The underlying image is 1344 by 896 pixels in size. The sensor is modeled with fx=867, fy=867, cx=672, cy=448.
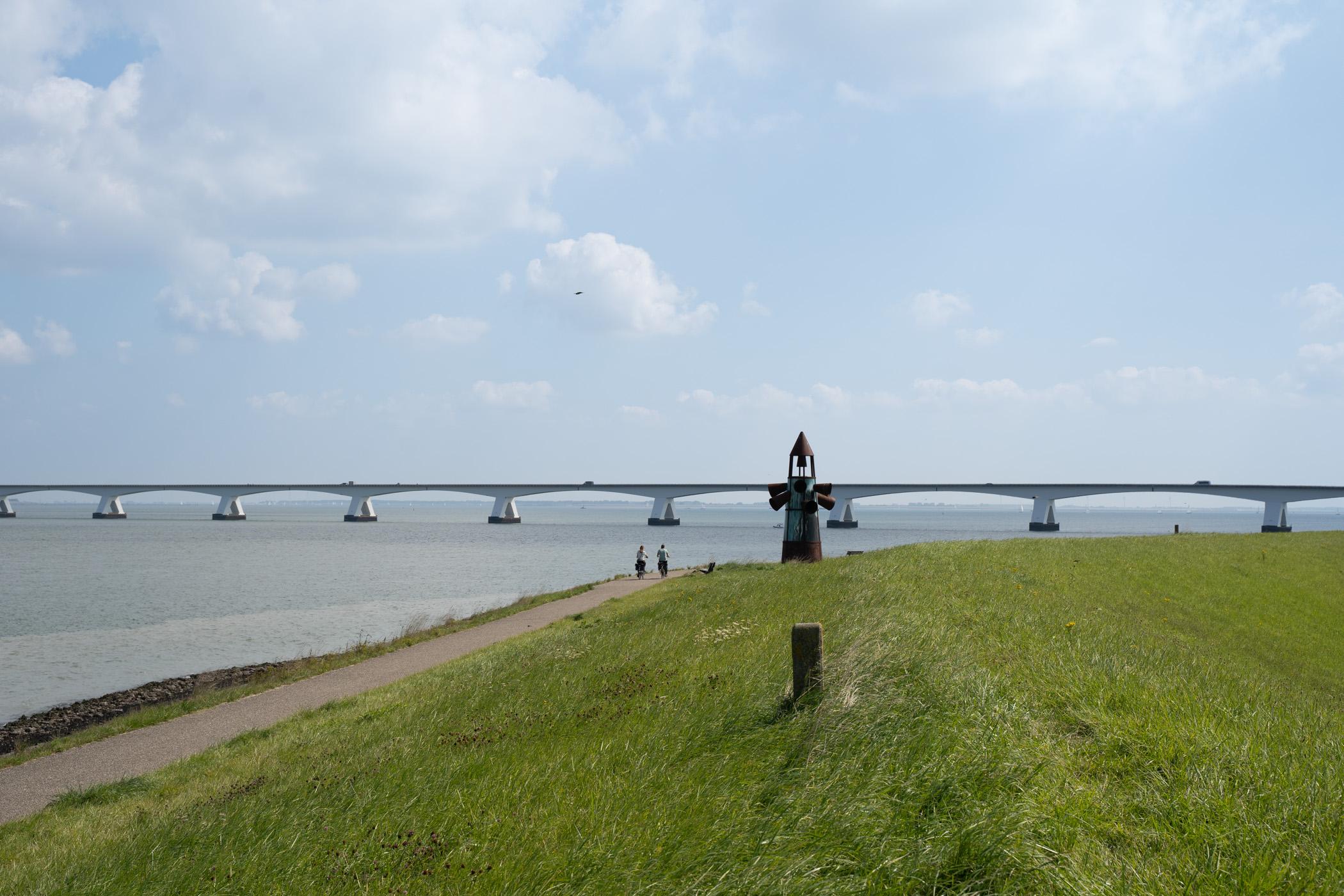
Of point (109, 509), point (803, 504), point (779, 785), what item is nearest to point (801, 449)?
point (803, 504)

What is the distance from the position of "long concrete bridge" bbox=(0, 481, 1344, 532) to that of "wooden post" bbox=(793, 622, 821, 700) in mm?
82459

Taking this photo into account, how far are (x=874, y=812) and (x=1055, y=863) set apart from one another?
1.05m

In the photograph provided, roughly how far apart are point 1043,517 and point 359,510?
130932 millimetres

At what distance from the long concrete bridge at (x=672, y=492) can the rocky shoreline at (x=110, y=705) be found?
2826 inches

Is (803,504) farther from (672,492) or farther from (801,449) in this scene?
(672,492)

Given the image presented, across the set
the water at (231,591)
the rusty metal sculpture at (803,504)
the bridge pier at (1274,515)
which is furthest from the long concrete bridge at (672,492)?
the rusty metal sculpture at (803,504)

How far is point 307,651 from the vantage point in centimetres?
2708

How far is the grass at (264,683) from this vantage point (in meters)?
14.8

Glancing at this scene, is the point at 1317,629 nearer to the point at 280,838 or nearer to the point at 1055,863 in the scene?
the point at 1055,863

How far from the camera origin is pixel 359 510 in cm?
18050

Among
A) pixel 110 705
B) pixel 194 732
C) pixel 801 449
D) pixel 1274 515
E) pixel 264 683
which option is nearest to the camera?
pixel 194 732

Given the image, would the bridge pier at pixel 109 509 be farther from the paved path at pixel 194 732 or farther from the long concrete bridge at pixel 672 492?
the paved path at pixel 194 732

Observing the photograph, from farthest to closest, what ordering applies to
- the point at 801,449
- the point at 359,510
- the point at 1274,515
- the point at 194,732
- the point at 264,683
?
the point at 359,510
the point at 1274,515
the point at 801,449
the point at 264,683
the point at 194,732

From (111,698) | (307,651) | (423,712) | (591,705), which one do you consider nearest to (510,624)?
(307,651)
